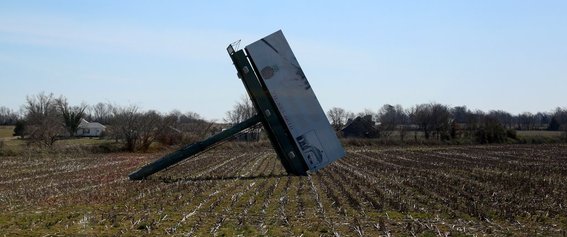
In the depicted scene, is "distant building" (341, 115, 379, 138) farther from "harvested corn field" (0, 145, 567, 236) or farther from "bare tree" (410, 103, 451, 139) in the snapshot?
"harvested corn field" (0, 145, 567, 236)

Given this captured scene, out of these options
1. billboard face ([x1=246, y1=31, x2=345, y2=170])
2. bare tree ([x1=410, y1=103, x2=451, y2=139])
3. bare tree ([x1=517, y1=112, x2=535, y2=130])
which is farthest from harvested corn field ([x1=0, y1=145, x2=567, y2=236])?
bare tree ([x1=517, y1=112, x2=535, y2=130])

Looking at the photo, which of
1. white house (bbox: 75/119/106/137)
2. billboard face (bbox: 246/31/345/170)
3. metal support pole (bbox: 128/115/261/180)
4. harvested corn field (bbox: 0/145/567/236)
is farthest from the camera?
white house (bbox: 75/119/106/137)

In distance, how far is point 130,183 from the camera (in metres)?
22.7

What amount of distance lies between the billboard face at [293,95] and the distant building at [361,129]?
61.1 metres

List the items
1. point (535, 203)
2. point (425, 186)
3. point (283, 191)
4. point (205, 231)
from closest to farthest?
point (205, 231), point (535, 203), point (283, 191), point (425, 186)

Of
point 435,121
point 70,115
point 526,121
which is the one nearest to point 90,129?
point 70,115

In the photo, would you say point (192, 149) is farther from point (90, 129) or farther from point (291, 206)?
point (90, 129)

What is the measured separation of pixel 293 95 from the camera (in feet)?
75.4

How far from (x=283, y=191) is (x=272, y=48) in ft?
20.1

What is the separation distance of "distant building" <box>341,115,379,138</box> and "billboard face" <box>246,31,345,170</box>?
200 feet

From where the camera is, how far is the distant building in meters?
84.2

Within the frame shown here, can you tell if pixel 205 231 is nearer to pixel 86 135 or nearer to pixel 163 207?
pixel 163 207

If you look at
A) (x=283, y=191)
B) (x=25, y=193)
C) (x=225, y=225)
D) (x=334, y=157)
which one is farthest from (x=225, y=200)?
(x=334, y=157)

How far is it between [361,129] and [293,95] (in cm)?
6355
